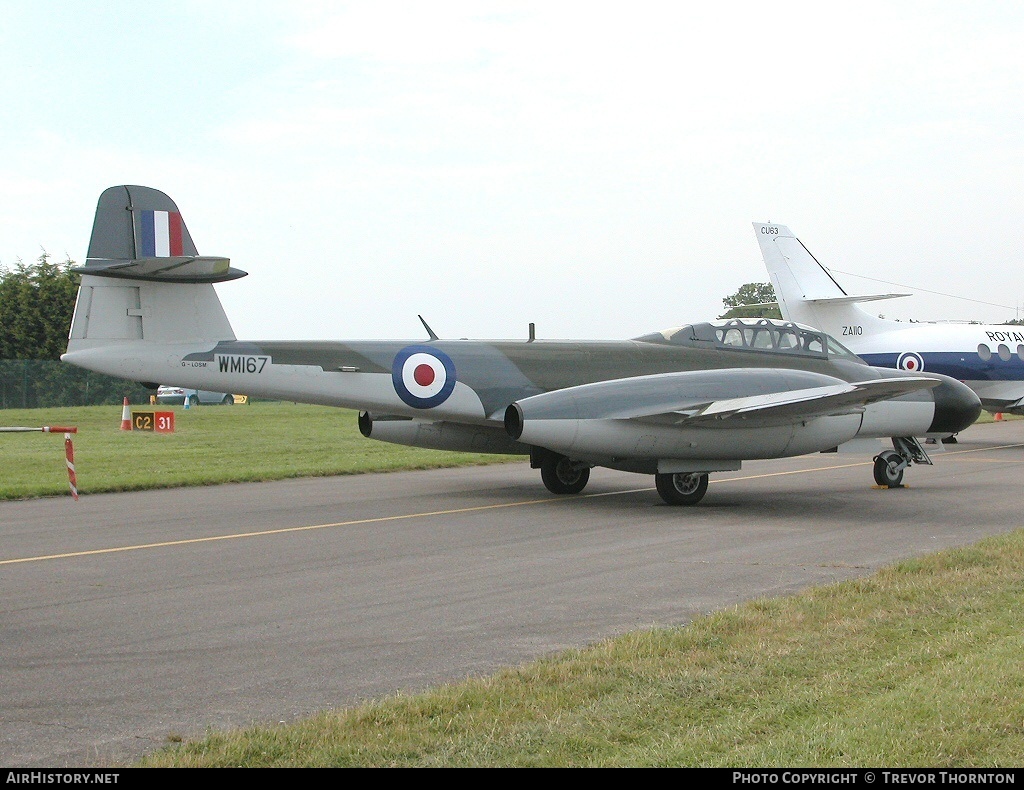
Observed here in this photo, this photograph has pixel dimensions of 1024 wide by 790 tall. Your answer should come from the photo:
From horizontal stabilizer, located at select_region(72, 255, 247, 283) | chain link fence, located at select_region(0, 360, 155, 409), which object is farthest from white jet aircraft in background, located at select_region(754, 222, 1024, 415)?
chain link fence, located at select_region(0, 360, 155, 409)

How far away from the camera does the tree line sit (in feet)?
158

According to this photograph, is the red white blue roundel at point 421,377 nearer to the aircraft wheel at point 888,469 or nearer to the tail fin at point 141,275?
the tail fin at point 141,275

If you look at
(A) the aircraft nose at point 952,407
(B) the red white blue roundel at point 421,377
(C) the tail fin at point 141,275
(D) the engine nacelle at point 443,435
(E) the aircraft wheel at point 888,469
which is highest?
(C) the tail fin at point 141,275

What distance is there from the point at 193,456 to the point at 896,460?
47.8ft

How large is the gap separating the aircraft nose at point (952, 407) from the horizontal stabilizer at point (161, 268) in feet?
34.9

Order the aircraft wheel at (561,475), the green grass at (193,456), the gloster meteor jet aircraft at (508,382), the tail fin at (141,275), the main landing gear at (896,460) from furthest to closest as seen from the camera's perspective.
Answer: the green grass at (193,456) → the main landing gear at (896,460) → the aircraft wheel at (561,475) → the gloster meteor jet aircraft at (508,382) → the tail fin at (141,275)

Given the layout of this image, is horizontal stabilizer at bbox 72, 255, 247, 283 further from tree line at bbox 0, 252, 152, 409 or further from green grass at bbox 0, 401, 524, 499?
tree line at bbox 0, 252, 152, 409

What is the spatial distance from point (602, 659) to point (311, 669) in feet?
5.59

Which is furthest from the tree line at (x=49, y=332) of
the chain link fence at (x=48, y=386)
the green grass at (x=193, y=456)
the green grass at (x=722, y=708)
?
the green grass at (x=722, y=708)

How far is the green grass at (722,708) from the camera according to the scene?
4.66 metres

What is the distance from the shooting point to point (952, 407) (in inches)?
664

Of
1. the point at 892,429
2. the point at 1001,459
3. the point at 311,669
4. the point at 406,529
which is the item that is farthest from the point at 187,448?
the point at 311,669
